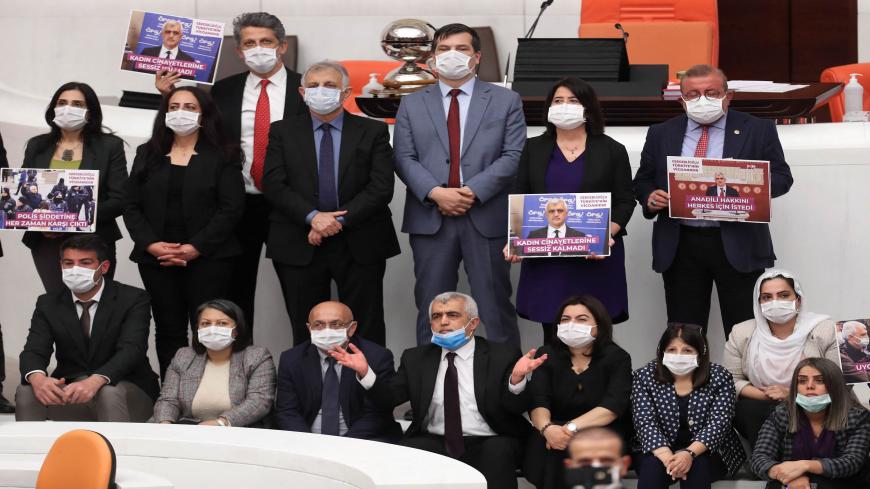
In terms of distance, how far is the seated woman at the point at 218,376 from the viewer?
16.9ft

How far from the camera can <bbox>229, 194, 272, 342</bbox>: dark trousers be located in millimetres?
5680

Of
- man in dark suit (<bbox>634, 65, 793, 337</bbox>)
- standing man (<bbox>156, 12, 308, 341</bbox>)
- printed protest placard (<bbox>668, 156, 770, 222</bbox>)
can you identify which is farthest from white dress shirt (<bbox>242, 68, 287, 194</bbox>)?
printed protest placard (<bbox>668, 156, 770, 222</bbox>)

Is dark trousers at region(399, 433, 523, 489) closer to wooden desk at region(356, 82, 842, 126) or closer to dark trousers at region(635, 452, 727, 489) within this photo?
dark trousers at region(635, 452, 727, 489)

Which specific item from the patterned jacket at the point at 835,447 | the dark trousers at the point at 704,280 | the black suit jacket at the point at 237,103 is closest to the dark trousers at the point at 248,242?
the black suit jacket at the point at 237,103

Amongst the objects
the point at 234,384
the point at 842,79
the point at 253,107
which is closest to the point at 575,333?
the point at 234,384

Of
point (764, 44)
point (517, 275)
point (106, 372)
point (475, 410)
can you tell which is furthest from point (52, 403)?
point (764, 44)

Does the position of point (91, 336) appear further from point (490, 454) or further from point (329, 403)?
point (490, 454)

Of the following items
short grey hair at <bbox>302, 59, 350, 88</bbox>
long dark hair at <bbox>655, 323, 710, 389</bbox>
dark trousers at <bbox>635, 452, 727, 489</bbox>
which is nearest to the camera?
dark trousers at <bbox>635, 452, 727, 489</bbox>

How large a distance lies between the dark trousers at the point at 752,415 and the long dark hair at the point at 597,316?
21.4 inches

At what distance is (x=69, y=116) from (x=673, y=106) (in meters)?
2.65

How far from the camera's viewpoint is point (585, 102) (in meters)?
5.24

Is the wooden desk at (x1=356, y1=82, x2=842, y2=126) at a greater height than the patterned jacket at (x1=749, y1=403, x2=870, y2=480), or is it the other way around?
the wooden desk at (x1=356, y1=82, x2=842, y2=126)

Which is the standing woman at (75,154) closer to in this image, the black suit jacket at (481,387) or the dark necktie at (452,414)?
the black suit jacket at (481,387)

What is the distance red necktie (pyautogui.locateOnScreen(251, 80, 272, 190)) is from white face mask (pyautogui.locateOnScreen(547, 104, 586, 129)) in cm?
123
